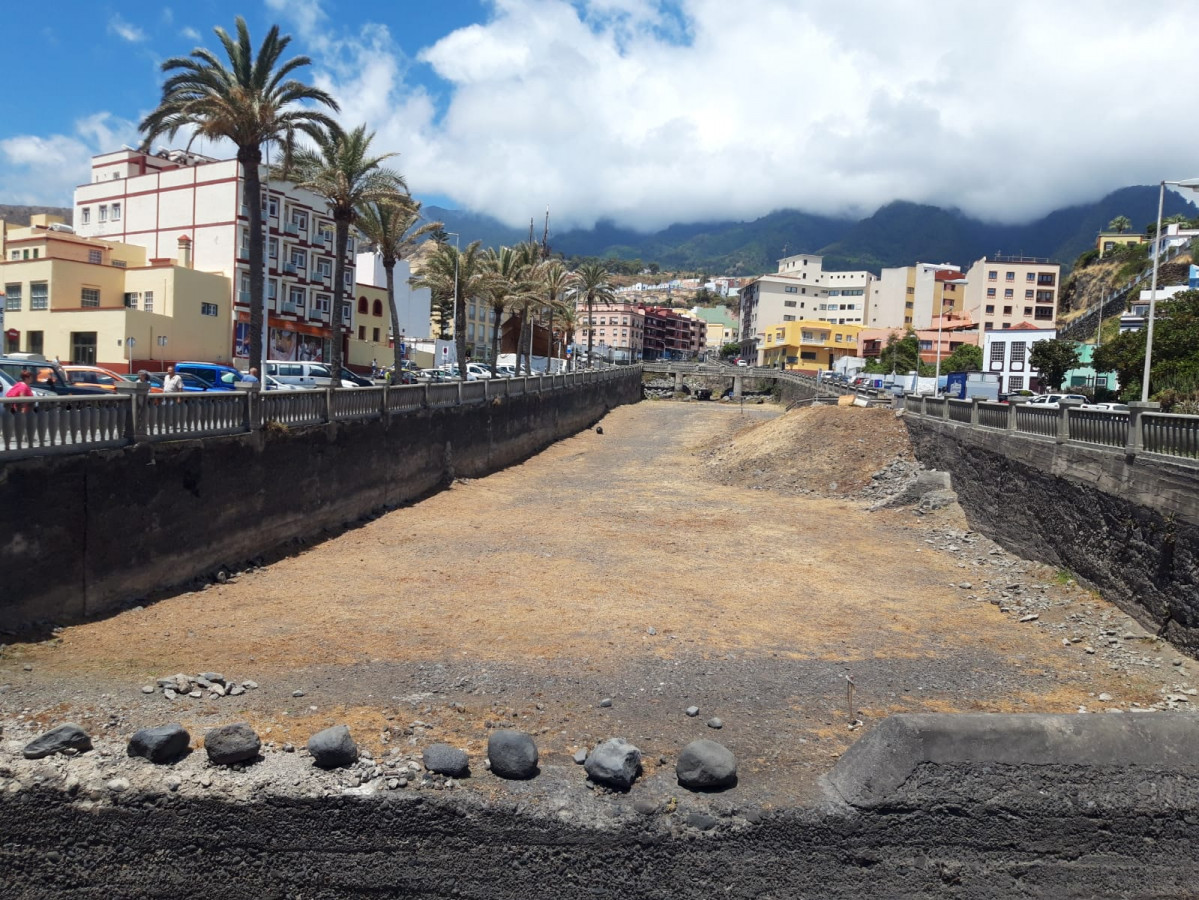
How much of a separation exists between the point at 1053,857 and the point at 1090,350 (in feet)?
228

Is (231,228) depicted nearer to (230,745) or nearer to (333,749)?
(230,745)

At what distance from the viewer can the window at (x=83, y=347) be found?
4162 cm

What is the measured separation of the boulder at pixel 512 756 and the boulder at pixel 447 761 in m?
0.23

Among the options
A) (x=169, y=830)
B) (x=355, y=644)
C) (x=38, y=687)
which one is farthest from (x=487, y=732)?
(x=38, y=687)

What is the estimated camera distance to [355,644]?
1105 centimetres

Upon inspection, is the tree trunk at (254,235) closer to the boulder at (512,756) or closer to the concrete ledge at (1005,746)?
the boulder at (512,756)

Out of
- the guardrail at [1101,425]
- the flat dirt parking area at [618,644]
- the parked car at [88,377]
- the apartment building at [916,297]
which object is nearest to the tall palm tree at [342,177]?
the parked car at [88,377]

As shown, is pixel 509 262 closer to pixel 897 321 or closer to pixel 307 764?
pixel 307 764

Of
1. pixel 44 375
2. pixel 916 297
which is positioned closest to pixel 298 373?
pixel 44 375

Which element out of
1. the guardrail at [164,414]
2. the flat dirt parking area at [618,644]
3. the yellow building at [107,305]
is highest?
the yellow building at [107,305]

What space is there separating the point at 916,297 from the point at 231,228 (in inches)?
4005

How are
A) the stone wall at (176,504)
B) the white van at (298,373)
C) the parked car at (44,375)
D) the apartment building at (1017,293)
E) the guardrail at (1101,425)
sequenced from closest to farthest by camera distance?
the stone wall at (176,504) → the guardrail at (1101,425) → the parked car at (44,375) → the white van at (298,373) → the apartment building at (1017,293)

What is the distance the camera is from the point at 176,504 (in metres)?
13.1

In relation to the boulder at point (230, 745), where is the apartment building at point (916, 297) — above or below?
above
